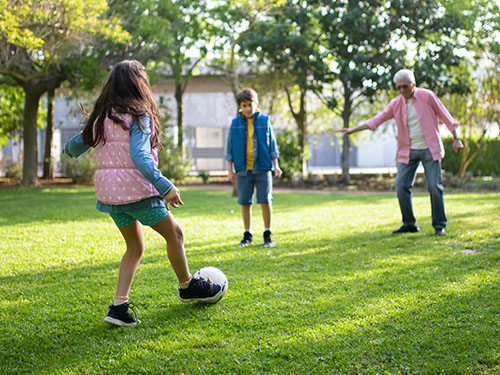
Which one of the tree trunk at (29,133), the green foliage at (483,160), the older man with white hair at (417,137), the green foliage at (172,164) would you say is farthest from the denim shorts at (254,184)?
the green foliage at (483,160)

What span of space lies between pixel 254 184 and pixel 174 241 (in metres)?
2.88

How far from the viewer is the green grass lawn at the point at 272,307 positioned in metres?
2.78

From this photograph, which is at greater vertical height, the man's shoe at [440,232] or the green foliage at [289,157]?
the green foliage at [289,157]

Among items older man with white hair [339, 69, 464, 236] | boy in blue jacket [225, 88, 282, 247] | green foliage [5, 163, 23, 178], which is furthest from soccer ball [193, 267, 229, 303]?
green foliage [5, 163, 23, 178]

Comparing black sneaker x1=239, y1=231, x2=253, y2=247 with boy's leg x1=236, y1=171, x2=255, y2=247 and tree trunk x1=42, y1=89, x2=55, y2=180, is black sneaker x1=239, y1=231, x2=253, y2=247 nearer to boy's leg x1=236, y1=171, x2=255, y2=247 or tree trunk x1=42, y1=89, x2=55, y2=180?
boy's leg x1=236, y1=171, x2=255, y2=247

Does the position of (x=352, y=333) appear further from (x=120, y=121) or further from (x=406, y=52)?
(x=406, y=52)

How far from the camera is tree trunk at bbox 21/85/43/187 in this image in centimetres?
1777

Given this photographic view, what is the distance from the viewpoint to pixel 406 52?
18.5 meters

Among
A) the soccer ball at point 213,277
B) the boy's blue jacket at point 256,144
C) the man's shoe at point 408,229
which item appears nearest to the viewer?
the soccer ball at point 213,277

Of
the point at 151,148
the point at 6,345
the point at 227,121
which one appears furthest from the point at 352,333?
the point at 227,121

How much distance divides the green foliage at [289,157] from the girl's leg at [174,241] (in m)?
16.1

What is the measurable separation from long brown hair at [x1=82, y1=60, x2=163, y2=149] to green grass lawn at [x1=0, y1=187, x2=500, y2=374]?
4.06 feet

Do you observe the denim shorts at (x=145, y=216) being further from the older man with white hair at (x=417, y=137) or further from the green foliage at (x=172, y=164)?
the green foliage at (x=172, y=164)

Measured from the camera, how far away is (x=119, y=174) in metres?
3.21
